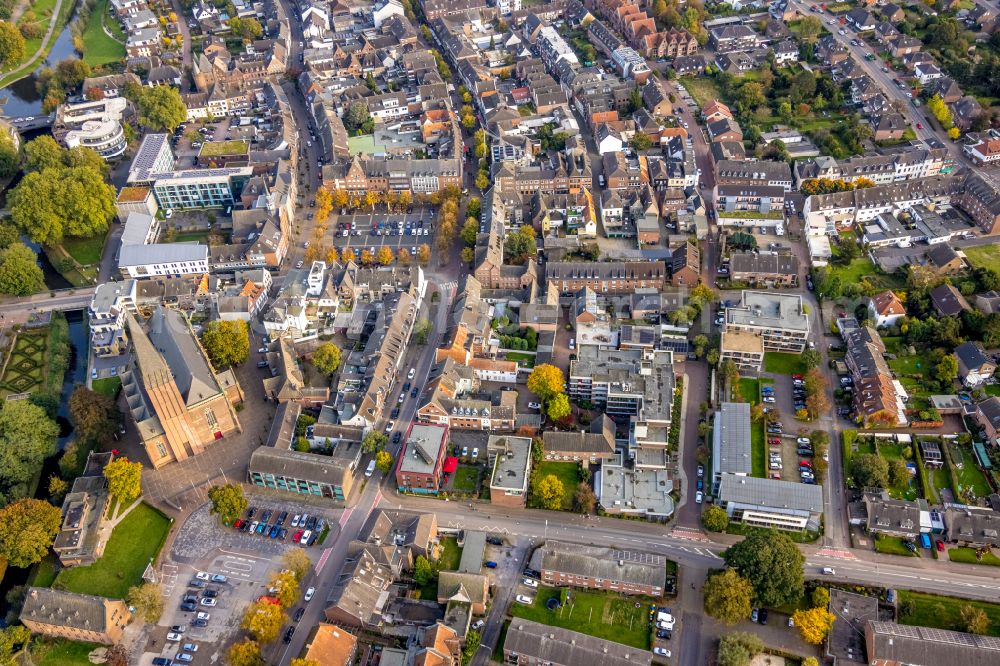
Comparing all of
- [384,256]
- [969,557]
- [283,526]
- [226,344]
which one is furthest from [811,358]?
[226,344]

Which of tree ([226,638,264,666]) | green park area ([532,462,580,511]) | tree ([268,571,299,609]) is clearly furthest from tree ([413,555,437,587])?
green park area ([532,462,580,511])

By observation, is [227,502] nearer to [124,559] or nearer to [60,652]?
[124,559]

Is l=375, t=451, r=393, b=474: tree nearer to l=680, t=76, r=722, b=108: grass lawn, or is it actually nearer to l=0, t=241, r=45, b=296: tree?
l=0, t=241, r=45, b=296: tree

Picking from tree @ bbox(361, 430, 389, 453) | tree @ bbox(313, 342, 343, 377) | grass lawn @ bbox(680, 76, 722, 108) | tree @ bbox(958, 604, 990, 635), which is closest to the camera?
tree @ bbox(958, 604, 990, 635)

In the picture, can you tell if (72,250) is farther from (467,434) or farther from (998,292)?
(998,292)

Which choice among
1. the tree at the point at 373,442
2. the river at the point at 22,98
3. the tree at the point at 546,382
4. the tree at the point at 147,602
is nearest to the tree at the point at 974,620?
the tree at the point at 546,382

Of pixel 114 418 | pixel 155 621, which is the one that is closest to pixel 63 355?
pixel 114 418
